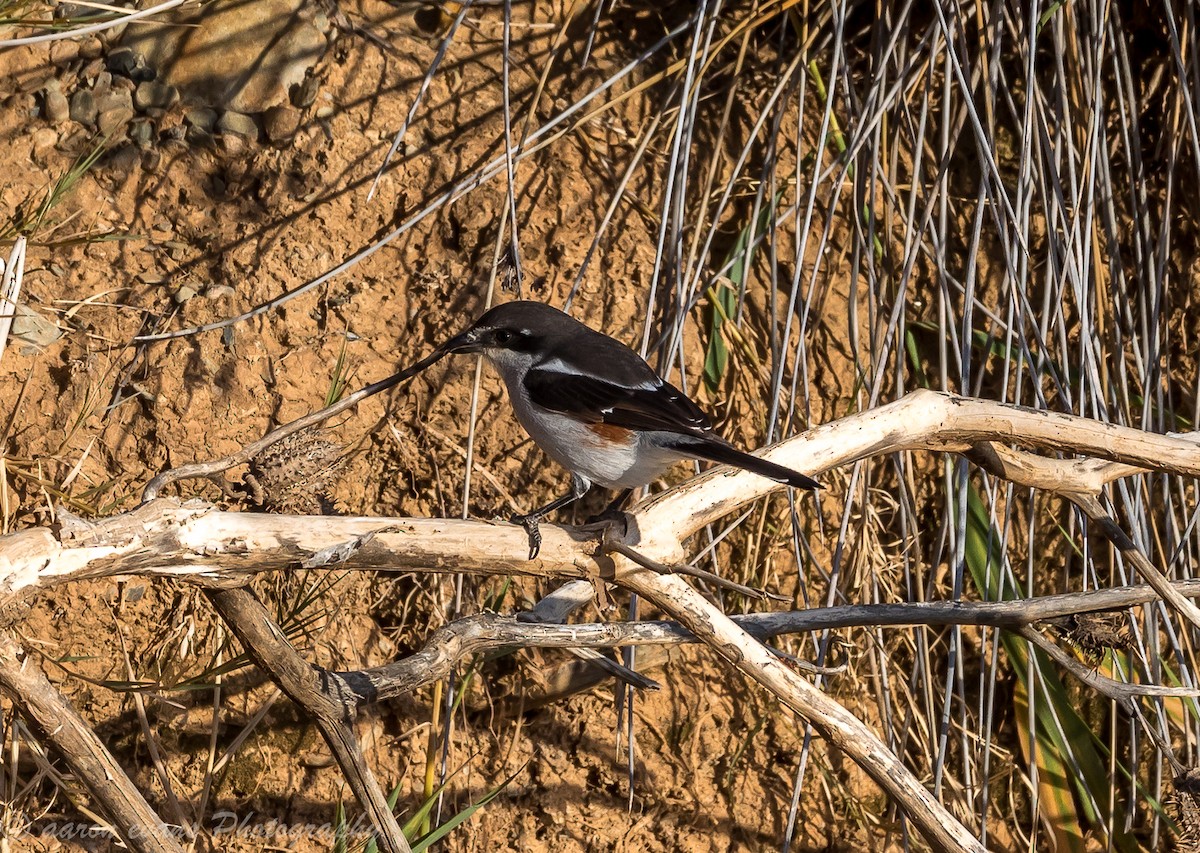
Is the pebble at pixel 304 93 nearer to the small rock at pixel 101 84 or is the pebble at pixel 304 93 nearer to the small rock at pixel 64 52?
the small rock at pixel 101 84

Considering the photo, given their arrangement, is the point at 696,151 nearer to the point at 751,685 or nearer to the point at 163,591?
the point at 751,685

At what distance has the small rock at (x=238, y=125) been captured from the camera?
143 inches

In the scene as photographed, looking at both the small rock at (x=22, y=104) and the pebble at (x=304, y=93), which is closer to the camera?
the small rock at (x=22, y=104)

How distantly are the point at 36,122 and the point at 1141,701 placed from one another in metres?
3.80

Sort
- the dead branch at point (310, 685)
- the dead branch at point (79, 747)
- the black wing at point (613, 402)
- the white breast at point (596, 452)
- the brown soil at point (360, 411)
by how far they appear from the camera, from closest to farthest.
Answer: the dead branch at point (79, 747) → the dead branch at point (310, 685) → the black wing at point (613, 402) → the white breast at point (596, 452) → the brown soil at point (360, 411)

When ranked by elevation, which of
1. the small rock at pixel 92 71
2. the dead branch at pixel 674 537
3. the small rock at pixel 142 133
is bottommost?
the dead branch at pixel 674 537

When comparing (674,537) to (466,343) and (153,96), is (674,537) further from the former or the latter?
(153,96)

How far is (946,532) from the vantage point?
3.56 meters

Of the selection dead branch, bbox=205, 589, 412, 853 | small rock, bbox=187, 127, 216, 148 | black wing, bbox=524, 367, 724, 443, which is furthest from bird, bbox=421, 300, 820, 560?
small rock, bbox=187, 127, 216, 148

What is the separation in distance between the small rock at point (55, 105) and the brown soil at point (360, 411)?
33 mm

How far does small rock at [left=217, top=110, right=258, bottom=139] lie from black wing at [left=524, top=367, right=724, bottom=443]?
1.42 meters

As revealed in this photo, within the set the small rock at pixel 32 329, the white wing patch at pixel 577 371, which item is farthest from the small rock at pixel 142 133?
the white wing patch at pixel 577 371

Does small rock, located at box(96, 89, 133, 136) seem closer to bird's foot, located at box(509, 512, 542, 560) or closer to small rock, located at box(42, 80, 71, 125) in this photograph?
small rock, located at box(42, 80, 71, 125)

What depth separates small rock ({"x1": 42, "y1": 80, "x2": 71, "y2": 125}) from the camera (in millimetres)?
3477
